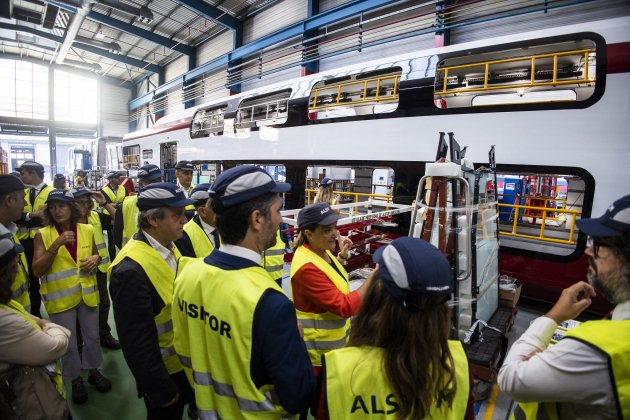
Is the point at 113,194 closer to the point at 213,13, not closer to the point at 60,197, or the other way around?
the point at 60,197

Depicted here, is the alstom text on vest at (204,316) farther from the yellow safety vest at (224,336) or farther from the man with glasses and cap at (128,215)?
the man with glasses and cap at (128,215)

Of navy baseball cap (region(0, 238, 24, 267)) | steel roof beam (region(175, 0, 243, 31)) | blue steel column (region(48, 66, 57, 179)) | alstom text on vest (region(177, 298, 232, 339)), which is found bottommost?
alstom text on vest (region(177, 298, 232, 339))

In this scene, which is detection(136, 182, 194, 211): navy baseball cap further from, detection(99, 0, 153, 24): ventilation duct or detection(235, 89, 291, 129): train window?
detection(99, 0, 153, 24): ventilation duct

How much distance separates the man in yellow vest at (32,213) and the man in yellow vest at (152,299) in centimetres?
232

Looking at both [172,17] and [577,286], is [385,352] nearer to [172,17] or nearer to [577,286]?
[577,286]

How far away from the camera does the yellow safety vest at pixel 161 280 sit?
1.58 metres

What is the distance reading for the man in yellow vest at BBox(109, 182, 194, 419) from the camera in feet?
4.79

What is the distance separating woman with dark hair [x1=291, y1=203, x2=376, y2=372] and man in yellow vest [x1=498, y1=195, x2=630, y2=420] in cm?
78

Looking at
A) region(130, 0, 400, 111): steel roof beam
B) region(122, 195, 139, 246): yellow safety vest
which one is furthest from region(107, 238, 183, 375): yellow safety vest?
region(130, 0, 400, 111): steel roof beam

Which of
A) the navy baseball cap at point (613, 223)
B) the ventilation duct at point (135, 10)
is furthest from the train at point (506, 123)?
the ventilation duct at point (135, 10)

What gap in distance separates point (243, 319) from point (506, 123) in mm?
3980

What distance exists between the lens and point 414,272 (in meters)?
0.87

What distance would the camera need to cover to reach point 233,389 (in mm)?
1149

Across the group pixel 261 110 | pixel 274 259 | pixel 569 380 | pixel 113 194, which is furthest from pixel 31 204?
pixel 569 380
